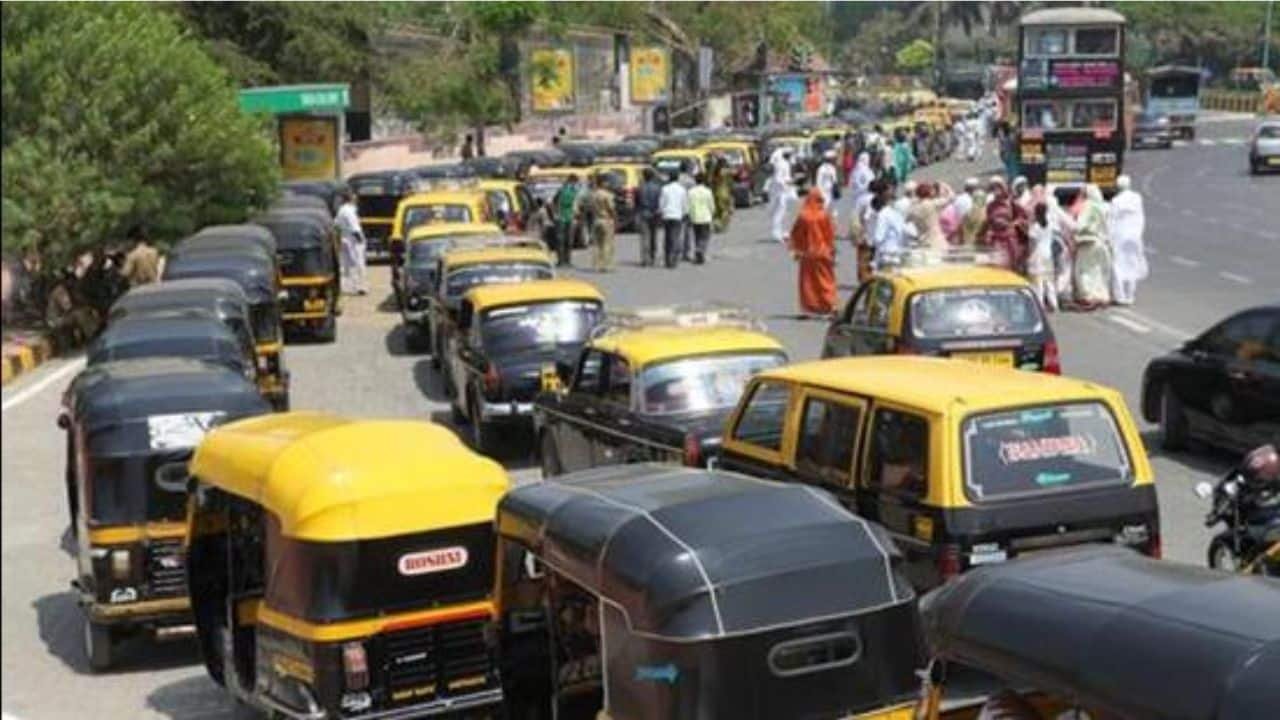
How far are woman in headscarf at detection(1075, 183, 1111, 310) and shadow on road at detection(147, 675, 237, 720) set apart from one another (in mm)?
17734

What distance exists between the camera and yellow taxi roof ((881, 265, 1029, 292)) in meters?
15.7

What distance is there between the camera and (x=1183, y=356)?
1620 centimetres

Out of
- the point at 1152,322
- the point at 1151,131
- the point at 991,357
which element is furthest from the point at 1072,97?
the point at 1151,131

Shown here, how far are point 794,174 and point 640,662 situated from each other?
46.4 meters

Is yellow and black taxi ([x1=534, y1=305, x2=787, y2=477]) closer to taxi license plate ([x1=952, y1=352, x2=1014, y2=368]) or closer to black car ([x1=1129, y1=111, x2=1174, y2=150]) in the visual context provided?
taxi license plate ([x1=952, y1=352, x2=1014, y2=368])

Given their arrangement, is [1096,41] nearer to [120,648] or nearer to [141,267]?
[141,267]

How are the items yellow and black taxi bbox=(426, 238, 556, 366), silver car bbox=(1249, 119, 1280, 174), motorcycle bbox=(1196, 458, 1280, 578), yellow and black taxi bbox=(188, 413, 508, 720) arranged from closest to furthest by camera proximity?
1. yellow and black taxi bbox=(188, 413, 508, 720)
2. motorcycle bbox=(1196, 458, 1280, 578)
3. yellow and black taxi bbox=(426, 238, 556, 366)
4. silver car bbox=(1249, 119, 1280, 174)

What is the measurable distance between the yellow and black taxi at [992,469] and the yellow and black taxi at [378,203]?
30.8 meters

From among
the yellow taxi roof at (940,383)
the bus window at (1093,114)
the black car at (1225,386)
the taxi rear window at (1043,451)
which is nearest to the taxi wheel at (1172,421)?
the black car at (1225,386)

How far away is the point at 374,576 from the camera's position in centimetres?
906

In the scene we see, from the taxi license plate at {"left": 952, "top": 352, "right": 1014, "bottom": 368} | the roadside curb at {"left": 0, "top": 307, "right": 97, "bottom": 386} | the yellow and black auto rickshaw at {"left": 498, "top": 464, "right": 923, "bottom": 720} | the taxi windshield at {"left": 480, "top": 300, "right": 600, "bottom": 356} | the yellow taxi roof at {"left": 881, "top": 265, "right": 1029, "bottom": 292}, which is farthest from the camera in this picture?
the roadside curb at {"left": 0, "top": 307, "right": 97, "bottom": 386}

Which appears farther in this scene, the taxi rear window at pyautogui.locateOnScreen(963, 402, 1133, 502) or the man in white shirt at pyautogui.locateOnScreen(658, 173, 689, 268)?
the man in white shirt at pyautogui.locateOnScreen(658, 173, 689, 268)

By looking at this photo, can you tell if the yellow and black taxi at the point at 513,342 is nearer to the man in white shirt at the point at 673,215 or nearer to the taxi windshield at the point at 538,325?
the taxi windshield at the point at 538,325

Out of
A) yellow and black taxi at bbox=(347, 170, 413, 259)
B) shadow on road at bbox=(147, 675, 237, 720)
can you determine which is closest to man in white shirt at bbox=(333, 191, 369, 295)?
yellow and black taxi at bbox=(347, 170, 413, 259)
